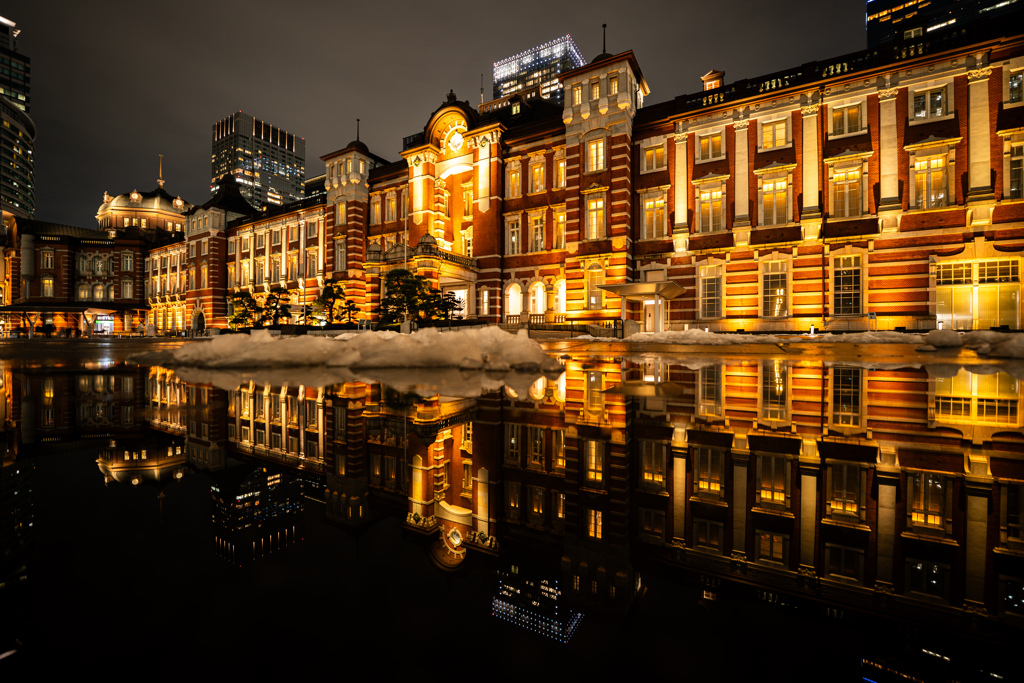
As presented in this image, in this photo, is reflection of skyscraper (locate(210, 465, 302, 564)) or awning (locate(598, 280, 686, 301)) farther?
awning (locate(598, 280, 686, 301))

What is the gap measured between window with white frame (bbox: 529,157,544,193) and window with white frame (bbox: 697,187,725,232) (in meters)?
A: 9.55

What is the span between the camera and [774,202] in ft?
73.4

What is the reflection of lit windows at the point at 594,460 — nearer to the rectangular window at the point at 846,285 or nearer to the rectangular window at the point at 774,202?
the rectangular window at the point at 846,285

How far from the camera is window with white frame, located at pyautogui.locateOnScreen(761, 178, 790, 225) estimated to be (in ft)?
72.7

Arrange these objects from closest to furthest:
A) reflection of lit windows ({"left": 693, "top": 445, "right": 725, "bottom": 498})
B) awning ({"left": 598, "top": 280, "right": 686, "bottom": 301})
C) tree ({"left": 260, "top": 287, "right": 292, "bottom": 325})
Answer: reflection of lit windows ({"left": 693, "top": 445, "right": 725, "bottom": 498}), awning ({"left": 598, "top": 280, "right": 686, "bottom": 301}), tree ({"left": 260, "top": 287, "right": 292, "bottom": 325})

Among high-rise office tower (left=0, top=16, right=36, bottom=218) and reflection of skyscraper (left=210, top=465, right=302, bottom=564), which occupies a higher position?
high-rise office tower (left=0, top=16, right=36, bottom=218)

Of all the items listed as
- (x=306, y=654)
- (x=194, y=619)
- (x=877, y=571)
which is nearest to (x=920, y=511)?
(x=877, y=571)

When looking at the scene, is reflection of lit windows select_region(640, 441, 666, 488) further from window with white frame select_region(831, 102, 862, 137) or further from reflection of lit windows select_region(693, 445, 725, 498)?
window with white frame select_region(831, 102, 862, 137)

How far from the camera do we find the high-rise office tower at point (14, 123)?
85562 millimetres

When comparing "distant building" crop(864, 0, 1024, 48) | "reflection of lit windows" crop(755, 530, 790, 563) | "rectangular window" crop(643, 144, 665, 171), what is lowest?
"reflection of lit windows" crop(755, 530, 790, 563)

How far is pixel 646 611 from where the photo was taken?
1294 mm

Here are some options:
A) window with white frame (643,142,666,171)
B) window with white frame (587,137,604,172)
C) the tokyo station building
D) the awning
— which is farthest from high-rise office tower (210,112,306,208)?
the awning

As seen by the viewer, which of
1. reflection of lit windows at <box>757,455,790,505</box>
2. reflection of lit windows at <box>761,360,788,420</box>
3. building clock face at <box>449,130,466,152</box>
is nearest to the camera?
reflection of lit windows at <box>757,455,790,505</box>

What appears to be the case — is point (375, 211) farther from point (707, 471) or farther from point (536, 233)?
point (707, 471)
